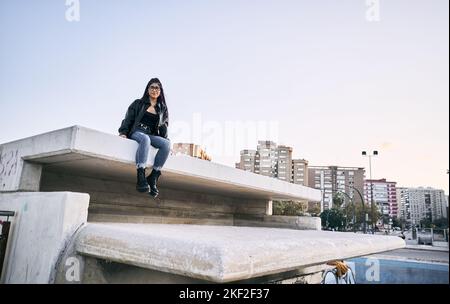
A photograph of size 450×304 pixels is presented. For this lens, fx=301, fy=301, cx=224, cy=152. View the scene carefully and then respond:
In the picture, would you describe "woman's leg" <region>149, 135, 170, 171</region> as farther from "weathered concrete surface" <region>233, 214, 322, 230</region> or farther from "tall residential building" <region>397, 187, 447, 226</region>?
"tall residential building" <region>397, 187, 447, 226</region>

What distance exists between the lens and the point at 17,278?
10.2 feet

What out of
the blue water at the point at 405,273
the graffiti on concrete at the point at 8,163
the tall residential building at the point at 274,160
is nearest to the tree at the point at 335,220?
the blue water at the point at 405,273

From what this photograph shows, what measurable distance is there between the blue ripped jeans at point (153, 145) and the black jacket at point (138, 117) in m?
0.18

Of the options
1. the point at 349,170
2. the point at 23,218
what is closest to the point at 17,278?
the point at 23,218

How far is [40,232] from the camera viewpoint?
10.0 ft

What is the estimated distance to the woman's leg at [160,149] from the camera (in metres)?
3.96

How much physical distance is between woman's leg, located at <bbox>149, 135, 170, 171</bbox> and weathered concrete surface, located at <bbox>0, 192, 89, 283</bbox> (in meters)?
1.09

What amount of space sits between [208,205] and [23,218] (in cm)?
455

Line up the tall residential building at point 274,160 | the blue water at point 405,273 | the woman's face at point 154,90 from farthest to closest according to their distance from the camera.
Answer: the tall residential building at point 274,160
the blue water at point 405,273
the woman's face at point 154,90

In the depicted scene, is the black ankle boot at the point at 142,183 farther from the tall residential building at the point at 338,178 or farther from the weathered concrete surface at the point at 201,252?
the tall residential building at the point at 338,178

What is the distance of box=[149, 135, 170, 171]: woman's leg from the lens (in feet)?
13.0

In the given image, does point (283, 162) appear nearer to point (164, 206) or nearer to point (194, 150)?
point (164, 206)
